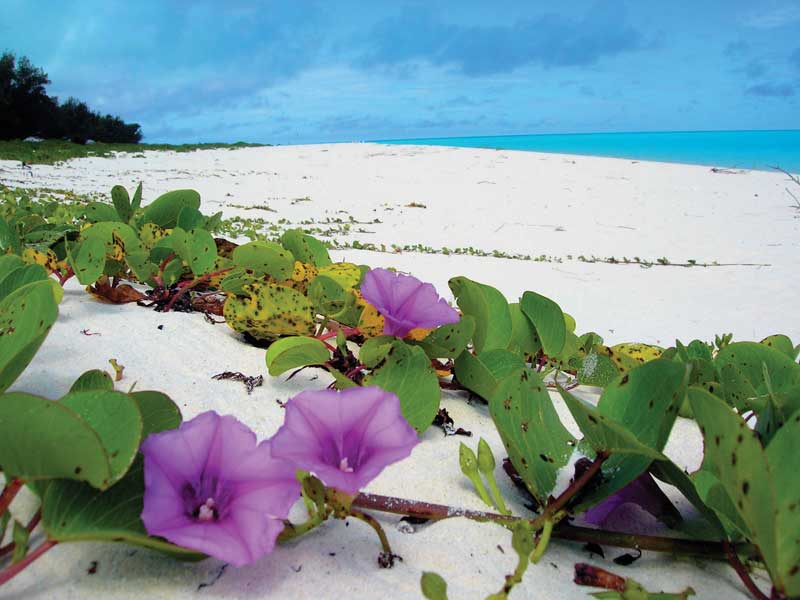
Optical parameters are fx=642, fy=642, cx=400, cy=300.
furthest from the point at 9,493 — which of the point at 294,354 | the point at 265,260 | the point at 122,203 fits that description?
the point at 122,203

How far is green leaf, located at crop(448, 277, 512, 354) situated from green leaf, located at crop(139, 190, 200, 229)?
3.35ft

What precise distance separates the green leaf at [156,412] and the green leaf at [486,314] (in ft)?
1.90

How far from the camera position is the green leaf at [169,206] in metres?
1.88

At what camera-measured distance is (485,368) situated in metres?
1.11

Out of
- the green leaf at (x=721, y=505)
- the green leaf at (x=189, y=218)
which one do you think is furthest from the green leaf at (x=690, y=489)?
the green leaf at (x=189, y=218)

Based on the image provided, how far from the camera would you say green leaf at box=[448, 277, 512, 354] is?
1.17 meters

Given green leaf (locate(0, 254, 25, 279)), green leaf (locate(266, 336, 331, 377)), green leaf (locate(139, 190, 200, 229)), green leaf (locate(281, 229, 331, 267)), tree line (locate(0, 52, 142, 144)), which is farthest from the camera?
tree line (locate(0, 52, 142, 144))

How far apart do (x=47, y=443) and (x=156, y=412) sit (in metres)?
0.14

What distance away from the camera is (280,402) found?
1.06 metres

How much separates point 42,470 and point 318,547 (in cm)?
29

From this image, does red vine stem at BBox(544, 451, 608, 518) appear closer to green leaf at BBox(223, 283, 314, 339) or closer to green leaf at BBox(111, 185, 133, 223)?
green leaf at BBox(223, 283, 314, 339)

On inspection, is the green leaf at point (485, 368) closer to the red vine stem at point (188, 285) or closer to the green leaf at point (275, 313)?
the green leaf at point (275, 313)

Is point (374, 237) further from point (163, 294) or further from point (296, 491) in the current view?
point (296, 491)

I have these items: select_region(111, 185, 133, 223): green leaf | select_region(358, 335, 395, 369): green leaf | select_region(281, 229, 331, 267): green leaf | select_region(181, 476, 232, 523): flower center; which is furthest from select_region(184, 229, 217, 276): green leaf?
select_region(181, 476, 232, 523): flower center
